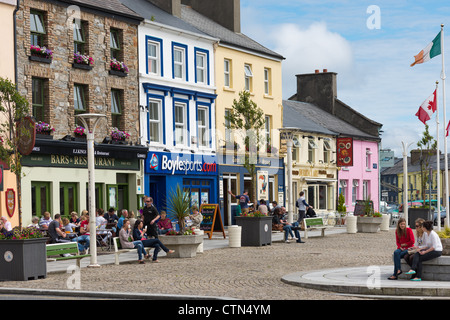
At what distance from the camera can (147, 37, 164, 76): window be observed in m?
37.0

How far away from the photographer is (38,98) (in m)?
31.1

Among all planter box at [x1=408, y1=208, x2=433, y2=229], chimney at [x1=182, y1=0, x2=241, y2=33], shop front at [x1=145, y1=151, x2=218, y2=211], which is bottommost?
planter box at [x1=408, y1=208, x2=433, y2=229]

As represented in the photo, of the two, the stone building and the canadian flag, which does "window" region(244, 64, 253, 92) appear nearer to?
the stone building

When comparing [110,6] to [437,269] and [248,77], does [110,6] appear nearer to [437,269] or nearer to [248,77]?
[248,77]

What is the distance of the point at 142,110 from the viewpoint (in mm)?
36156

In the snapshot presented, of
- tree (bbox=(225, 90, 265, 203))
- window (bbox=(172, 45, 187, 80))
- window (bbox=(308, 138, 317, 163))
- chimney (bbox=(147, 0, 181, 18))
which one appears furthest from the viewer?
window (bbox=(308, 138, 317, 163))

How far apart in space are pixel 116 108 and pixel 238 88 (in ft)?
33.5

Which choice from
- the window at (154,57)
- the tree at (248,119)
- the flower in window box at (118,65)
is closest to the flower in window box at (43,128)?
the flower in window box at (118,65)

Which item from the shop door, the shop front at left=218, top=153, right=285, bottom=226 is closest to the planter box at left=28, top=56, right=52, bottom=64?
the shop front at left=218, top=153, right=285, bottom=226

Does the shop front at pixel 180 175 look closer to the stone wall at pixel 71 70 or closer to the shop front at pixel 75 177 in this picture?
the shop front at pixel 75 177

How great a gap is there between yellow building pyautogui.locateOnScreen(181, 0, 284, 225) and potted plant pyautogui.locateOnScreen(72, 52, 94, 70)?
9914 millimetres

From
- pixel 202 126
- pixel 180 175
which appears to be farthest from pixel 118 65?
pixel 202 126
